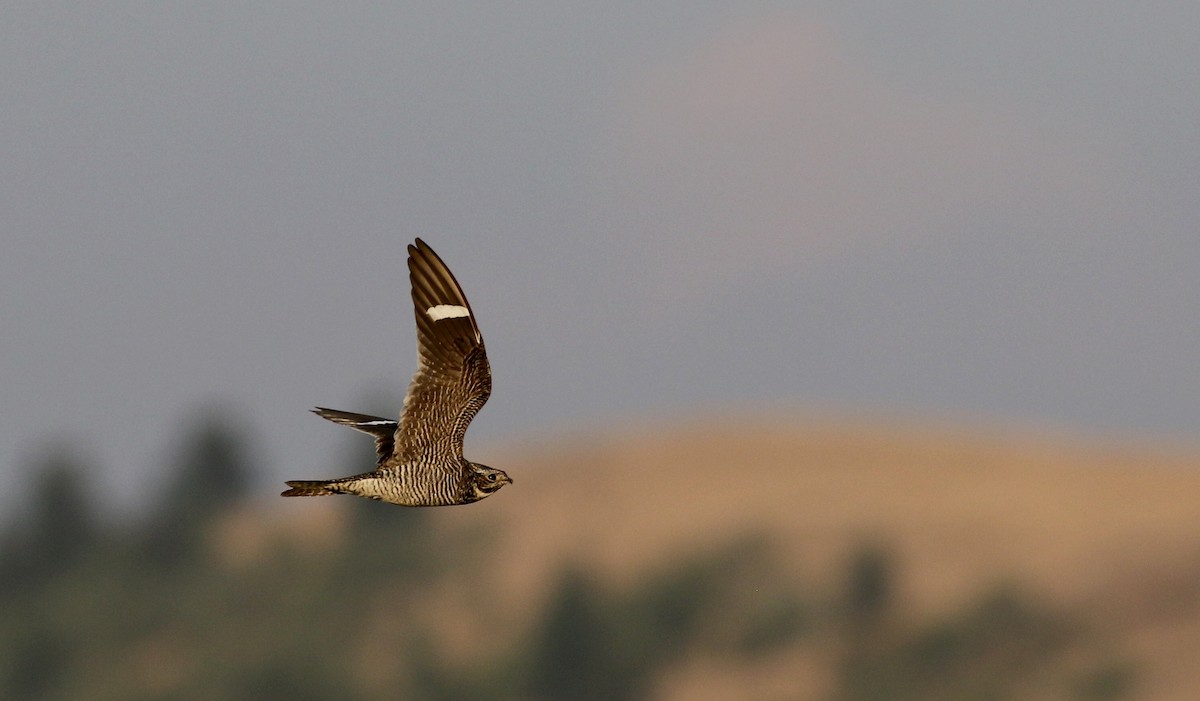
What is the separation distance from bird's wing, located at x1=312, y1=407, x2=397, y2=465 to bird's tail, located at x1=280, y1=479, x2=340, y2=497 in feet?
2.28

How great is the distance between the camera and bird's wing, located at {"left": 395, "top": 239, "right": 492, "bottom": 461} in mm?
11984

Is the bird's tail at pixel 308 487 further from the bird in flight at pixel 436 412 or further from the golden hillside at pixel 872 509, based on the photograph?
the golden hillside at pixel 872 509

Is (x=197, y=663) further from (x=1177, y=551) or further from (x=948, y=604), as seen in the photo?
(x=1177, y=551)

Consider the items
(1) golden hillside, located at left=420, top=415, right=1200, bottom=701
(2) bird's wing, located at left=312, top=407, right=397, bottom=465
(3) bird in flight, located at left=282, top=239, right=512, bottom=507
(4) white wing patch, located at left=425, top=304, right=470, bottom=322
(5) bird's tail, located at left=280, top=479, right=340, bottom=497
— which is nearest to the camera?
(5) bird's tail, located at left=280, top=479, right=340, bottom=497

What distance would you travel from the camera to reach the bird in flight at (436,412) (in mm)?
11766

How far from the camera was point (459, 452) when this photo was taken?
39.4ft

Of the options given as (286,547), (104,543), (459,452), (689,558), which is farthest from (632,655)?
(459,452)

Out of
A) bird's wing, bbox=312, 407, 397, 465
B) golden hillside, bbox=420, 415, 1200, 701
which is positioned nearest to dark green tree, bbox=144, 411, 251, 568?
golden hillside, bbox=420, 415, 1200, 701

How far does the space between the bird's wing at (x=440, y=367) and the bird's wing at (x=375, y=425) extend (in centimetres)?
24

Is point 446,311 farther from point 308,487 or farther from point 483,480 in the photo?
point 308,487

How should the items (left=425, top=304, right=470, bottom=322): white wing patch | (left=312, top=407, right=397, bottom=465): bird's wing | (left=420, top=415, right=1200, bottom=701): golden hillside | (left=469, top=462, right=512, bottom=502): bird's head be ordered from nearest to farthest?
(left=469, top=462, right=512, bottom=502): bird's head < (left=425, top=304, right=470, bottom=322): white wing patch < (left=312, top=407, right=397, bottom=465): bird's wing < (left=420, top=415, right=1200, bottom=701): golden hillside

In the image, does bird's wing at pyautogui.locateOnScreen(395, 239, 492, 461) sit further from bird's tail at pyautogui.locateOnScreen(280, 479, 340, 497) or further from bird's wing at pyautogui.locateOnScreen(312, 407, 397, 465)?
bird's tail at pyautogui.locateOnScreen(280, 479, 340, 497)

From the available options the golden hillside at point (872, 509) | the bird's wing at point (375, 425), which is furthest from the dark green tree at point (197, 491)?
the bird's wing at point (375, 425)

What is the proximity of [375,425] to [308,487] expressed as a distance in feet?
4.75
